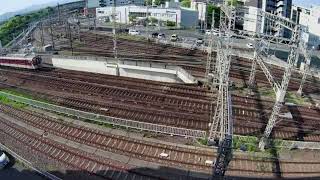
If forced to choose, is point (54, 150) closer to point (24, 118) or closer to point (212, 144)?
Result: point (24, 118)

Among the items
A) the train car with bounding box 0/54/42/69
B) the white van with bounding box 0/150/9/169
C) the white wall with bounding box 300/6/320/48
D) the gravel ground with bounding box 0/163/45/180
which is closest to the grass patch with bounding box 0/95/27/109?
the white van with bounding box 0/150/9/169

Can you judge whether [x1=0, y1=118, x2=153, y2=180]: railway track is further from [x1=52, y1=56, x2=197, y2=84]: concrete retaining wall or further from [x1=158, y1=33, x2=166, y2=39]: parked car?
[x1=158, y1=33, x2=166, y2=39]: parked car

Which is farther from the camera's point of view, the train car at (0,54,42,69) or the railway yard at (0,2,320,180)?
the train car at (0,54,42,69)

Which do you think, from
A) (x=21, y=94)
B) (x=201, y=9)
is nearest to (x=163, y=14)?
(x=201, y=9)

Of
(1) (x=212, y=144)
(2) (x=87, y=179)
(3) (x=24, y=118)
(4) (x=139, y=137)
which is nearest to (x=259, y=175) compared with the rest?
(1) (x=212, y=144)

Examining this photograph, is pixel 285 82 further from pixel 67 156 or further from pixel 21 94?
pixel 21 94

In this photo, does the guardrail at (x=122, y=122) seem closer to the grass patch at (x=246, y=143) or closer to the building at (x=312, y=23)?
the grass patch at (x=246, y=143)

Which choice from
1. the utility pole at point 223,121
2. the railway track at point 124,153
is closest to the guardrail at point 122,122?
the railway track at point 124,153
